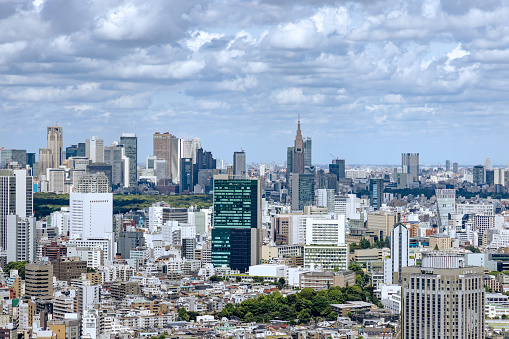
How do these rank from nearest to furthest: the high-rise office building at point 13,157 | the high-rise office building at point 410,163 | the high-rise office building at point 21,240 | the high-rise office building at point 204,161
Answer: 1. the high-rise office building at point 21,240
2. the high-rise office building at point 13,157
3. the high-rise office building at point 204,161
4. the high-rise office building at point 410,163

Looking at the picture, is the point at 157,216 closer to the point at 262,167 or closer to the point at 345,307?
the point at 345,307

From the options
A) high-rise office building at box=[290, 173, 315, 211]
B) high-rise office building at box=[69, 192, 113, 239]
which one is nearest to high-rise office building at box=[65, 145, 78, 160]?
high-rise office building at box=[290, 173, 315, 211]

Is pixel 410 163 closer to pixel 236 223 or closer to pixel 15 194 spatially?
pixel 15 194

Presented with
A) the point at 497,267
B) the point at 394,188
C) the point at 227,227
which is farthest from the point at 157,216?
the point at 394,188

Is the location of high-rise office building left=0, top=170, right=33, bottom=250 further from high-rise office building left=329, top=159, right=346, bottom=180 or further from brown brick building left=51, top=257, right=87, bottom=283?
high-rise office building left=329, top=159, right=346, bottom=180

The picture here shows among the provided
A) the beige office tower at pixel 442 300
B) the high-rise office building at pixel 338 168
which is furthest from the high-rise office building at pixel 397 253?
the high-rise office building at pixel 338 168

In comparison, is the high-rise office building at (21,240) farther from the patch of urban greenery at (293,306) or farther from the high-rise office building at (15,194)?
the patch of urban greenery at (293,306)
